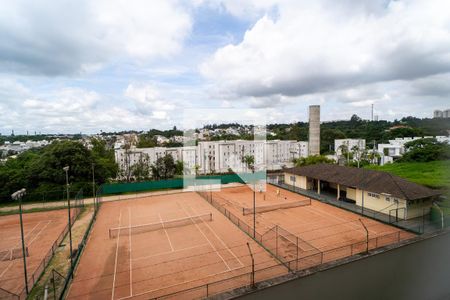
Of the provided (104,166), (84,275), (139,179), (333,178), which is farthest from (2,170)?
(333,178)

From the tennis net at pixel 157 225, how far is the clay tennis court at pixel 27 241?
125 inches

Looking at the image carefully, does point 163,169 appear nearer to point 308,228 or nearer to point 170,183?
point 170,183

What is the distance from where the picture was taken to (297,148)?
4700 cm

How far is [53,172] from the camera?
2272cm

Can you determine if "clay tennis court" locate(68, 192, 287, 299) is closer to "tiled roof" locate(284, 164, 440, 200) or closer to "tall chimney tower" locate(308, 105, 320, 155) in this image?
"tiled roof" locate(284, 164, 440, 200)

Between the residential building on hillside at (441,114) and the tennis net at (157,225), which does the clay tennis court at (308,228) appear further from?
the residential building on hillside at (441,114)

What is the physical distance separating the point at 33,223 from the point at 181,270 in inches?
503

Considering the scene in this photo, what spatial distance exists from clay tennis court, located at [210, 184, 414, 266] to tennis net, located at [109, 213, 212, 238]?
2.53 metres

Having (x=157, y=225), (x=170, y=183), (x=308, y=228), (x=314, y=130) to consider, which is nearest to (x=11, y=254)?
(x=157, y=225)

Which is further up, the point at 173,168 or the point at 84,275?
the point at 173,168

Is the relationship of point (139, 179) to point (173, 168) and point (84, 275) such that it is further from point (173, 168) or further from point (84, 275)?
point (84, 275)

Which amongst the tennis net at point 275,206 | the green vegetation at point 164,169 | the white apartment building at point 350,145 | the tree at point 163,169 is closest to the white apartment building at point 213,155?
the green vegetation at point 164,169

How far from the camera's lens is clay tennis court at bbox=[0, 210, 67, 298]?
9.85m

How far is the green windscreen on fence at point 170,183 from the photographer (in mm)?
23906
